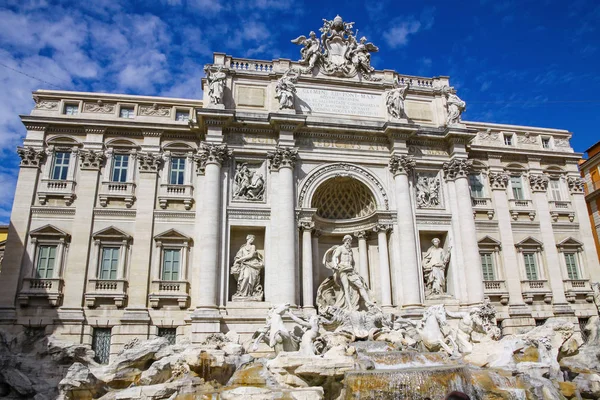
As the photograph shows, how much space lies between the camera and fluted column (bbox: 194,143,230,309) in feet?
62.7

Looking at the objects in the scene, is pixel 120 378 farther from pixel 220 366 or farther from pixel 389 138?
pixel 389 138

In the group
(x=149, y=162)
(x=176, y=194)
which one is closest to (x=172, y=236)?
(x=176, y=194)

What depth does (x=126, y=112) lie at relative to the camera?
74.6ft

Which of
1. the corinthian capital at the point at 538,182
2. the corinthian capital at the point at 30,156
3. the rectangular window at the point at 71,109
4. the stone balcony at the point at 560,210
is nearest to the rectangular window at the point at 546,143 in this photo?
the corinthian capital at the point at 538,182

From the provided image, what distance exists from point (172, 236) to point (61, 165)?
6066mm

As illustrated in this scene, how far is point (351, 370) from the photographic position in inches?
545

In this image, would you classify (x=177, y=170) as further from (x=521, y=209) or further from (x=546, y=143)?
(x=546, y=143)

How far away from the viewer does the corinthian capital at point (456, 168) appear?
2327cm

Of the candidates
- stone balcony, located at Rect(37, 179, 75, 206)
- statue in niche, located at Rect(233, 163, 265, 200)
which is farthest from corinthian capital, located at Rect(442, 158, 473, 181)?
A: stone balcony, located at Rect(37, 179, 75, 206)

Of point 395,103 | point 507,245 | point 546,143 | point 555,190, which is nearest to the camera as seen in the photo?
point 395,103

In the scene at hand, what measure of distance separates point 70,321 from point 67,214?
465 centimetres

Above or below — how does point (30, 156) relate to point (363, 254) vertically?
above

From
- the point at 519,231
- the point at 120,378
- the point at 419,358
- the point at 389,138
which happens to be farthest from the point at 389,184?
the point at 120,378

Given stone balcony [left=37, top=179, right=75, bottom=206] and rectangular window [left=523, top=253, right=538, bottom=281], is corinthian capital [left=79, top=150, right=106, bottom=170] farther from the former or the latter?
rectangular window [left=523, top=253, right=538, bottom=281]
